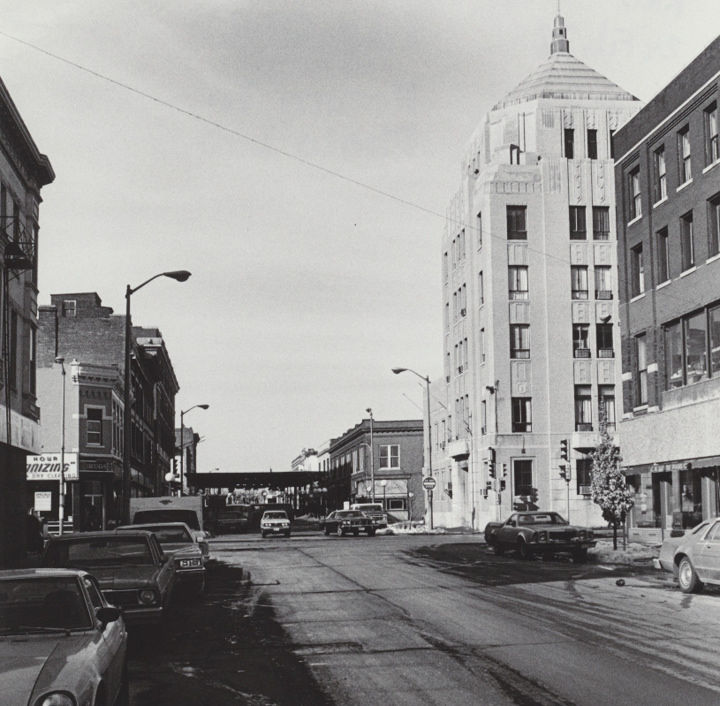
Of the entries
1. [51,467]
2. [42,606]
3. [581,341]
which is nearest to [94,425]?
[51,467]

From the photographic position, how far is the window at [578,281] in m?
59.3

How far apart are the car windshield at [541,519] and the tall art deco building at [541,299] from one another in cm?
2216

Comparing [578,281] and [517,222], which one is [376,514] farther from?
[517,222]

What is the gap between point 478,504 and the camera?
59.7 metres

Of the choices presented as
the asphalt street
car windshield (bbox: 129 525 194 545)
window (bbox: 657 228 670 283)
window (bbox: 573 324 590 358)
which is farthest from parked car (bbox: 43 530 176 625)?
window (bbox: 573 324 590 358)

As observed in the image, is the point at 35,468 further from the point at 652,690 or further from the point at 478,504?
the point at 652,690

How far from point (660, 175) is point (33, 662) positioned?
1254 inches

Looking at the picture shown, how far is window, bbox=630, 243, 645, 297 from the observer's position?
121 feet

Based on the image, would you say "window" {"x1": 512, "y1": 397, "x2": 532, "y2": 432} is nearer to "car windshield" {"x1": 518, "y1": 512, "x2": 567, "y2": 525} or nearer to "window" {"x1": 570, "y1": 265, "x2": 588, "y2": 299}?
"window" {"x1": 570, "y1": 265, "x2": 588, "y2": 299}

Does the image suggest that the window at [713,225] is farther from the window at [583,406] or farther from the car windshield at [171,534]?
the window at [583,406]

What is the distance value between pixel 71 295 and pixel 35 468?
819 inches

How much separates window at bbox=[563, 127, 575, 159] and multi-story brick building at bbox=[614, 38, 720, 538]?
2283cm

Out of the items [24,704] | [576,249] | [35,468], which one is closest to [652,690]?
[24,704]

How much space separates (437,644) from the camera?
41.2ft
